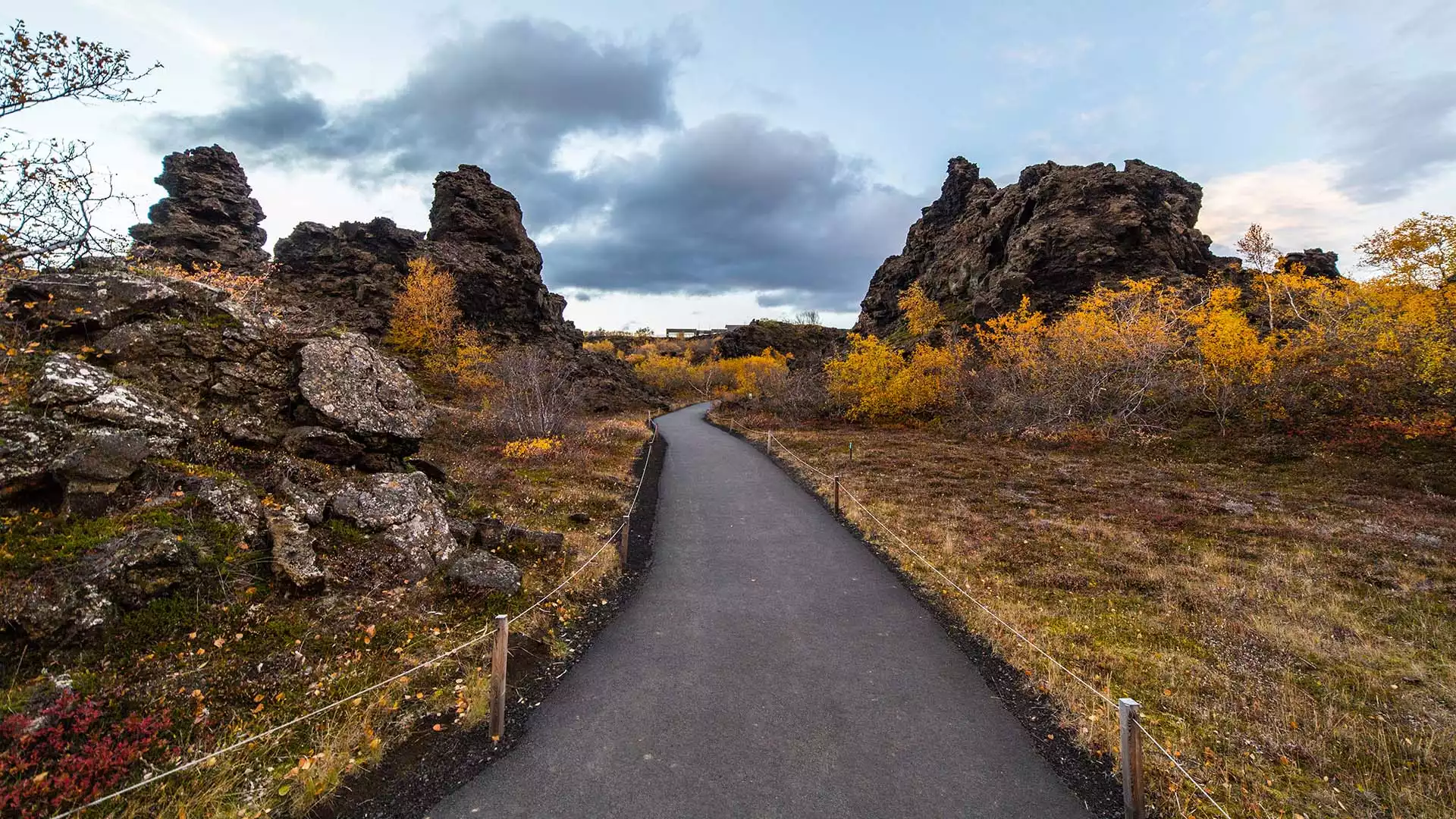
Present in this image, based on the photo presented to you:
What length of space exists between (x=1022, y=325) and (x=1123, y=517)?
89.7 ft

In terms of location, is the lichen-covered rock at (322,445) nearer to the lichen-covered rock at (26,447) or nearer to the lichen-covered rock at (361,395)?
the lichen-covered rock at (361,395)

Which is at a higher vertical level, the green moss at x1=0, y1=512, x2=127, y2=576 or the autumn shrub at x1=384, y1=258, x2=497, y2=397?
the autumn shrub at x1=384, y1=258, x2=497, y2=397

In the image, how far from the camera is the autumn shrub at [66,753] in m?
4.07

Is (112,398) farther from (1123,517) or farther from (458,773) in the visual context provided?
(1123,517)

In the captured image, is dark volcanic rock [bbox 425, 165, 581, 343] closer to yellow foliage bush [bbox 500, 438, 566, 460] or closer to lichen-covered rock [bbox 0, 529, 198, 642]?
yellow foliage bush [bbox 500, 438, 566, 460]

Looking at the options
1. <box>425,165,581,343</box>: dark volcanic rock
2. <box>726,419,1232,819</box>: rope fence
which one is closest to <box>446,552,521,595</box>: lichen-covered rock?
<box>726,419,1232,819</box>: rope fence

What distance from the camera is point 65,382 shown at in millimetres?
6941

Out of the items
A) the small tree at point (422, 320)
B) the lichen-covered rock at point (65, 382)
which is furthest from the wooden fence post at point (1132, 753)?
the small tree at point (422, 320)

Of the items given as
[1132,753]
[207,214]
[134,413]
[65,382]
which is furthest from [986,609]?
[207,214]

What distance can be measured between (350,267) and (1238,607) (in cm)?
6646

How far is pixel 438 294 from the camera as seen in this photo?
4700 cm

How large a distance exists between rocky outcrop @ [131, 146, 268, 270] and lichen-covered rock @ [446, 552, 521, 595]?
5081cm

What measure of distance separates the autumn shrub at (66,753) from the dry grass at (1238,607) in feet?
31.7

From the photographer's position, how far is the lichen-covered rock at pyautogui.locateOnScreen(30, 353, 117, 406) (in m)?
6.78
